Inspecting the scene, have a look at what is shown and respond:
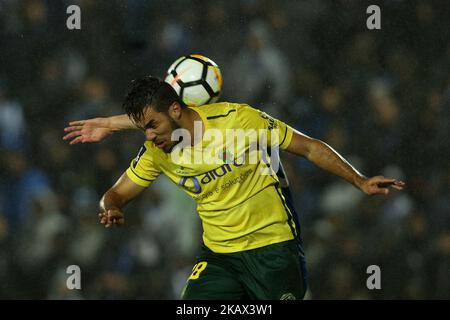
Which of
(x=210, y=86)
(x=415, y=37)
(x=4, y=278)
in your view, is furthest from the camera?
(x=415, y=37)

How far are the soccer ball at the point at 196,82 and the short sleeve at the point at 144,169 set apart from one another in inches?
15.0

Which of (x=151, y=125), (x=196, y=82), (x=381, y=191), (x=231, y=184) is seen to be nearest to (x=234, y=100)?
(x=196, y=82)

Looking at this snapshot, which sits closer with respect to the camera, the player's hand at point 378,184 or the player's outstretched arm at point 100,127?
the player's hand at point 378,184

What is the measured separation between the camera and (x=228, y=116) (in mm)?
3426

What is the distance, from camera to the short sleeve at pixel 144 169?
3.49 m

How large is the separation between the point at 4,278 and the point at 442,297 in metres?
2.71

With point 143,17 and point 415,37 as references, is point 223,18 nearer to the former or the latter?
point 143,17

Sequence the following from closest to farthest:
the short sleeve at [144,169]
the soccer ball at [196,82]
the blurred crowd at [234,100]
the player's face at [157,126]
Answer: the player's face at [157,126], the short sleeve at [144,169], the soccer ball at [196,82], the blurred crowd at [234,100]

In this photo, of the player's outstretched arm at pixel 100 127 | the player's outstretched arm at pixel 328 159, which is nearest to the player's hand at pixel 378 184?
the player's outstretched arm at pixel 328 159

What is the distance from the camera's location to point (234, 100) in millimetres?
5289

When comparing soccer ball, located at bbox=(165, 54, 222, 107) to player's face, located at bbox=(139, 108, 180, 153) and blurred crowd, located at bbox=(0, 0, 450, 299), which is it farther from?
blurred crowd, located at bbox=(0, 0, 450, 299)

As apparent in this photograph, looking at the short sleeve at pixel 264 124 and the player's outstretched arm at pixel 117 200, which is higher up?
the short sleeve at pixel 264 124

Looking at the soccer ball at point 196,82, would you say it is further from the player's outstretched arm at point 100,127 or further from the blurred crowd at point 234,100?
the blurred crowd at point 234,100

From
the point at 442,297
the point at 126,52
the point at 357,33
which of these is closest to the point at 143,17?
the point at 126,52
